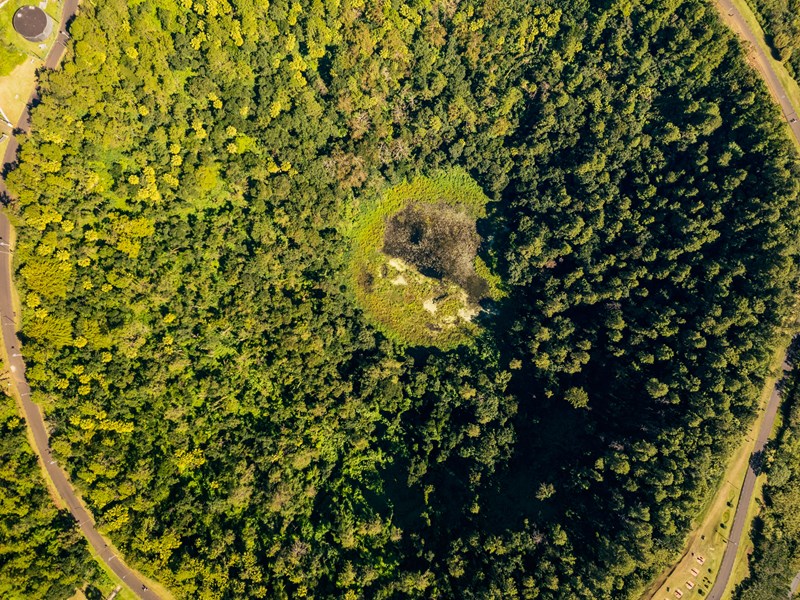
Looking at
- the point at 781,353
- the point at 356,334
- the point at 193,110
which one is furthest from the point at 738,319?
the point at 193,110

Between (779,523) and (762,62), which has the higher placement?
(762,62)

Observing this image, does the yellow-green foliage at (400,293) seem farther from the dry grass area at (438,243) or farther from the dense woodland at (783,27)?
the dense woodland at (783,27)

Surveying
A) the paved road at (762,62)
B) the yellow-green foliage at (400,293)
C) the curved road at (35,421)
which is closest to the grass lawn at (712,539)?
the paved road at (762,62)

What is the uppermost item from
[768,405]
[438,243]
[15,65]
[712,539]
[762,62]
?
[15,65]

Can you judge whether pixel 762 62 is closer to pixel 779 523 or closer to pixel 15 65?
pixel 779 523

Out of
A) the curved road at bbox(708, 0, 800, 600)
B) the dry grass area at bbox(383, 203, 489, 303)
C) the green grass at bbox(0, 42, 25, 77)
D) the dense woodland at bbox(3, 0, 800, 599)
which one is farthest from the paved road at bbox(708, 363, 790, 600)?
the green grass at bbox(0, 42, 25, 77)

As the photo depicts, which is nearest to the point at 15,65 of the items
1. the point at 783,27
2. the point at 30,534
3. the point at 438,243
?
the point at 30,534

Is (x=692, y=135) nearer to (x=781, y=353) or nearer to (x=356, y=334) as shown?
(x=781, y=353)
